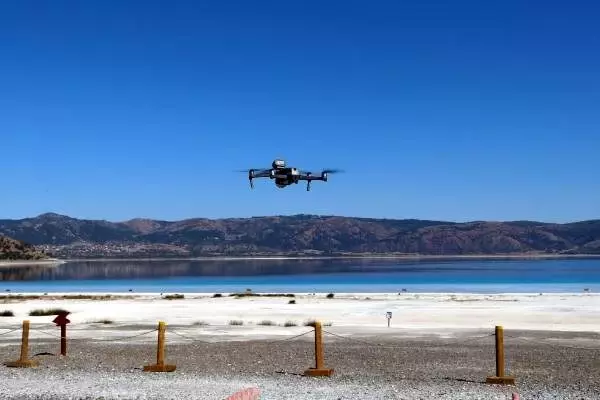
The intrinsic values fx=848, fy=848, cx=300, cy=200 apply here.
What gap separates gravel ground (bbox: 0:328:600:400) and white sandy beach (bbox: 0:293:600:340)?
11.6 feet

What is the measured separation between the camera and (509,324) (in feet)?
96.9

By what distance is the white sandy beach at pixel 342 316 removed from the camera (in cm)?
2709

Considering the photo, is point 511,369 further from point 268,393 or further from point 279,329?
point 279,329

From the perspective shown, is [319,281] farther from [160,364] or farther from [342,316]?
[160,364]

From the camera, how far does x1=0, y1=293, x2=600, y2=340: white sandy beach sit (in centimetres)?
2709

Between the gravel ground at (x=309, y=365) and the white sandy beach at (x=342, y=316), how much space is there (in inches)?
139

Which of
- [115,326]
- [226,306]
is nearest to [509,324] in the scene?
[115,326]

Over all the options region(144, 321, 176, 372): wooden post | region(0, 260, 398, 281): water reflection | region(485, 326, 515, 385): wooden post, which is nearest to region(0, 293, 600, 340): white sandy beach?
region(144, 321, 176, 372): wooden post

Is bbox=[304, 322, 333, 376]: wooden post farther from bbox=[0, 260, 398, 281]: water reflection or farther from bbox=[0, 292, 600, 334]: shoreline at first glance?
bbox=[0, 260, 398, 281]: water reflection

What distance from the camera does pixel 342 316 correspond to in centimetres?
3391

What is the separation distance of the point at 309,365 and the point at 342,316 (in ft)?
52.0

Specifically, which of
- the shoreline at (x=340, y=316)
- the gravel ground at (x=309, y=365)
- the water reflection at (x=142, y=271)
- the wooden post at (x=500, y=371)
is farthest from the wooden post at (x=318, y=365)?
the water reflection at (x=142, y=271)

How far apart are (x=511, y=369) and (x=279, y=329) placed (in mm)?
11111

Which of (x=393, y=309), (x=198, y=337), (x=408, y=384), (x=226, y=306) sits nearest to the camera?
(x=408, y=384)
